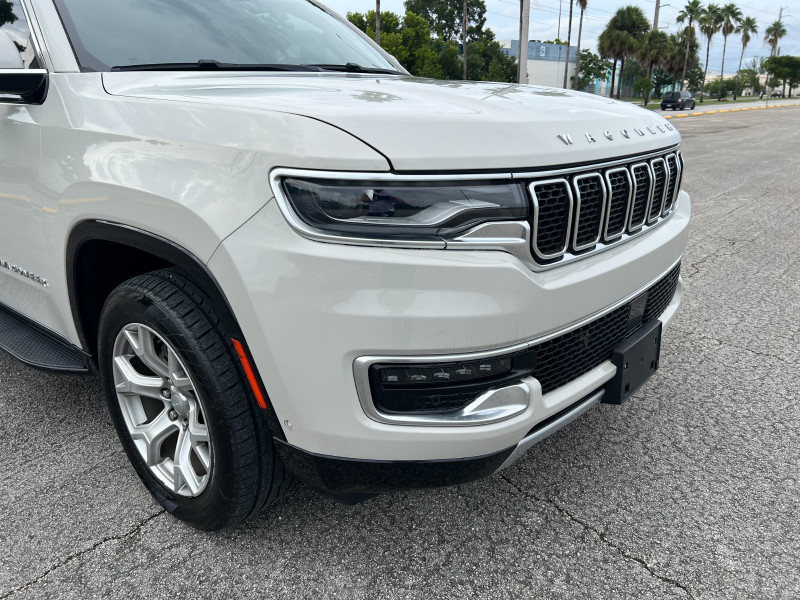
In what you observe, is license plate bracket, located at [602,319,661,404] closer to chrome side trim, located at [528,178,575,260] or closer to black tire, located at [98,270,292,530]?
chrome side trim, located at [528,178,575,260]

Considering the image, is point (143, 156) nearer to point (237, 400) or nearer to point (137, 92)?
point (137, 92)

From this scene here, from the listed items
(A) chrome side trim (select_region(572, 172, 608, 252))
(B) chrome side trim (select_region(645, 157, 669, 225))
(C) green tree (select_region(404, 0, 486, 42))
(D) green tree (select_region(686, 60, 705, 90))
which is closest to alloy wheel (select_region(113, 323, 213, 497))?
(A) chrome side trim (select_region(572, 172, 608, 252))

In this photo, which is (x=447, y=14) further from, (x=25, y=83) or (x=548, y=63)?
(x=25, y=83)

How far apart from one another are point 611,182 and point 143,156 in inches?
54.4

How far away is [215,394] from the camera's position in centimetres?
183

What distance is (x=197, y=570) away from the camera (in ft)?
6.64

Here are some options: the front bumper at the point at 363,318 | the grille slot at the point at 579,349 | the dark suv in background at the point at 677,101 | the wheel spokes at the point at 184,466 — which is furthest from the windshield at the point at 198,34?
the dark suv in background at the point at 677,101

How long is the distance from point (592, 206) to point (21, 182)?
6.51 ft

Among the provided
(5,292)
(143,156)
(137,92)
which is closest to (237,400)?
(143,156)

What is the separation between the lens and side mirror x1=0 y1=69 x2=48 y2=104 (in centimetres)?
214

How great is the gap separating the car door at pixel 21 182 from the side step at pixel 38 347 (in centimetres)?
9

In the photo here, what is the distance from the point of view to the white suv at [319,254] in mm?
1589

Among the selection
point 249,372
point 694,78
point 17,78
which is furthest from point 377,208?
point 694,78

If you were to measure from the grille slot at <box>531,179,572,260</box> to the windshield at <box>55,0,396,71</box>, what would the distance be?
58.0 inches
